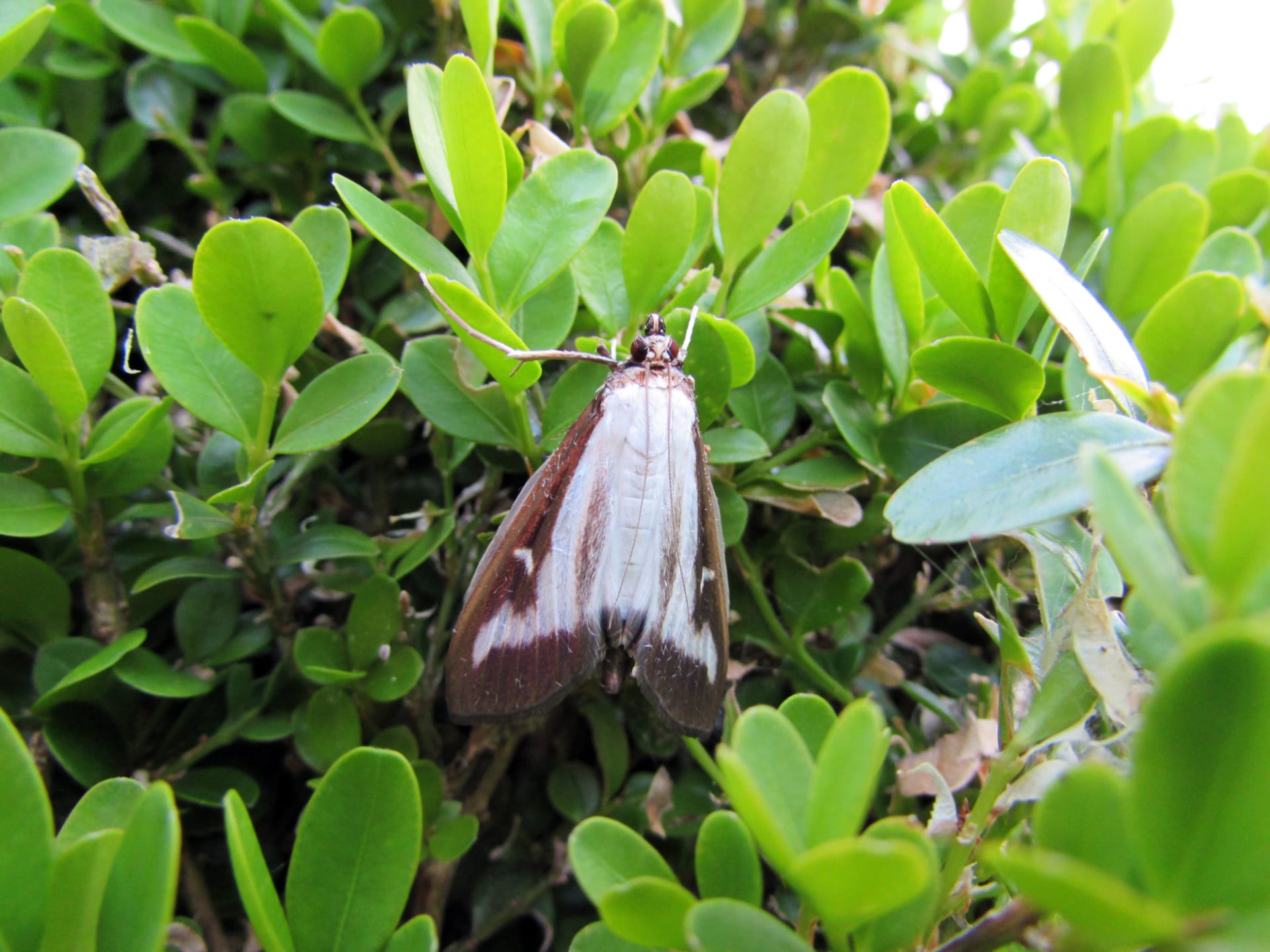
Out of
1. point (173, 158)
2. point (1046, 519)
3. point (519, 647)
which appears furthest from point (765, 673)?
point (173, 158)

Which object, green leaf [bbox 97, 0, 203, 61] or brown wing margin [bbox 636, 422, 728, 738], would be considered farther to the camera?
green leaf [bbox 97, 0, 203, 61]

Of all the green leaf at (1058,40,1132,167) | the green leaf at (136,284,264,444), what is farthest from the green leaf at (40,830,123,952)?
the green leaf at (1058,40,1132,167)

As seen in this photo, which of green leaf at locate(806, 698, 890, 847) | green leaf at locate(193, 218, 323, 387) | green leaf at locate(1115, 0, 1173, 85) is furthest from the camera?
green leaf at locate(1115, 0, 1173, 85)

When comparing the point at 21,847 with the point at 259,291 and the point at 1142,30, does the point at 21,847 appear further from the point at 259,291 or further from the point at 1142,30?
the point at 1142,30

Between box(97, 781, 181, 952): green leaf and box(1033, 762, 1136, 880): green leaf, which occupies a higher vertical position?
box(1033, 762, 1136, 880): green leaf

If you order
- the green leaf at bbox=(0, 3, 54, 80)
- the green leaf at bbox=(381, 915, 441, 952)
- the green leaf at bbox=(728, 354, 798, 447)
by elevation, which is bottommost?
the green leaf at bbox=(381, 915, 441, 952)

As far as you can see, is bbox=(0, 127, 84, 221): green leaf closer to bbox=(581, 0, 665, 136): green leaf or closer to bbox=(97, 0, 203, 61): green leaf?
bbox=(97, 0, 203, 61): green leaf

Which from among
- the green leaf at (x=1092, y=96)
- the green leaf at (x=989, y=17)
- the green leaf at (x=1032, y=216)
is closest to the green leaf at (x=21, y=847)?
the green leaf at (x=1032, y=216)

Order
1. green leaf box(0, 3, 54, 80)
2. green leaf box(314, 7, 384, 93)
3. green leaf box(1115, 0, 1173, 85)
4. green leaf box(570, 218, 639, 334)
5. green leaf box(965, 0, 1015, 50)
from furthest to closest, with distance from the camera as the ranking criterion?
1. green leaf box(965, 0, 1015, 50)
2. green leaf box(1115, 0, 1173, 85)
3. green leaf box(314, 7, 384, 93)
4. green leaf box(570, 218, 639, 334)
5. green leaf box(0, 3, 54, 80)
